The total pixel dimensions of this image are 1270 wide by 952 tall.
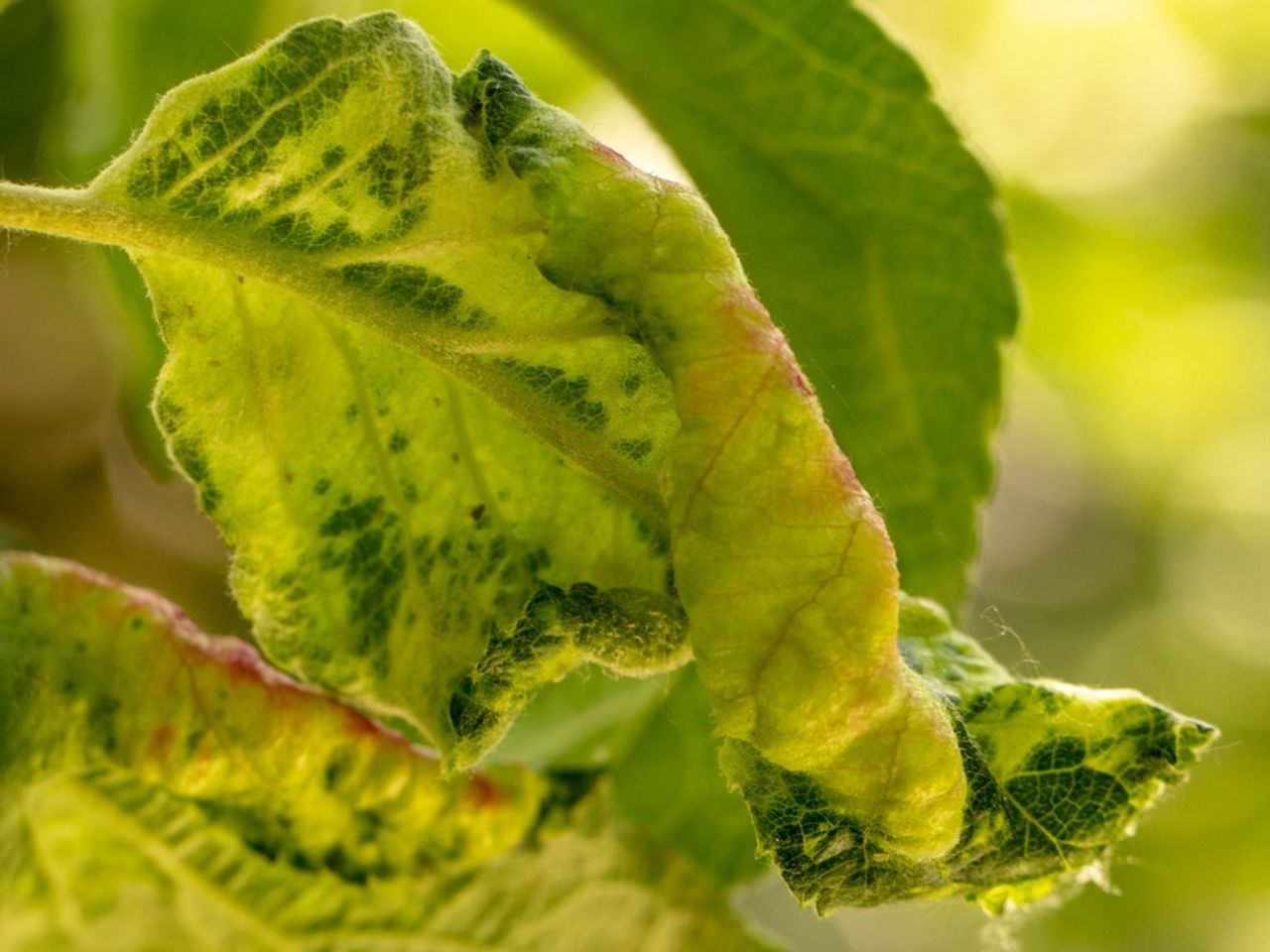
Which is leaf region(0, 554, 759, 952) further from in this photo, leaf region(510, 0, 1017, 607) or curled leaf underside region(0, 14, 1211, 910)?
leaf region(510, 0, 1017, 607)

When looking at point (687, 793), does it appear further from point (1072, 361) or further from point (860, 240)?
point (1072, 361)

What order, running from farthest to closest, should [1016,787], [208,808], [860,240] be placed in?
[860,240] → [208,808] → [1016,787]

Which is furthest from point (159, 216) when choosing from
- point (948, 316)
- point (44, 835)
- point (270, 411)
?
point (948, 316)

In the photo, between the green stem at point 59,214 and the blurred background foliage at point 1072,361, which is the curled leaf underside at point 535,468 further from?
the blurred background foliage at point 1072,361

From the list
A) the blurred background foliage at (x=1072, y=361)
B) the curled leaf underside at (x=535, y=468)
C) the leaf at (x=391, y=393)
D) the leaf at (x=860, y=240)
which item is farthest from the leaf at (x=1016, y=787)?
the blurred background foliage at (x=1072, y=361)

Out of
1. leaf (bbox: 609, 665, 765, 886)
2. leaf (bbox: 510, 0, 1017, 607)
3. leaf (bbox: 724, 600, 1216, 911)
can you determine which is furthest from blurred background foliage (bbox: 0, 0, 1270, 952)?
leaf (bbox: 724, 600, 1216, 911)

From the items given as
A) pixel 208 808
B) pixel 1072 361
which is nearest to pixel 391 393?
pixel 208 808

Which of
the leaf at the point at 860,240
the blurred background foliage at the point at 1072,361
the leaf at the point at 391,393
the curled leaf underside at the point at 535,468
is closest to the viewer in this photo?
the curled leaf underside at the point at 535,468
